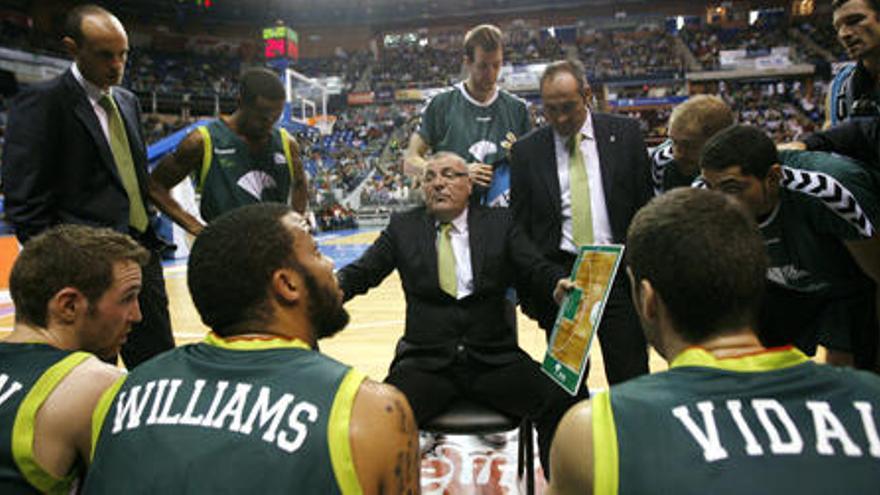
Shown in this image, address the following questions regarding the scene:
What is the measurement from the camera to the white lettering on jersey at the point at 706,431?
37.5 inches

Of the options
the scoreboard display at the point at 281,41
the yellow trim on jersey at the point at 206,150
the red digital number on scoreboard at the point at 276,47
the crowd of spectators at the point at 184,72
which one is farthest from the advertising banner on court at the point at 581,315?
the crowd of spectators at the point at 184,72

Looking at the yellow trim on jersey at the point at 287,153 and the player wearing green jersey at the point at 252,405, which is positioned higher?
the yellow trim on jersey at the point at 287,153

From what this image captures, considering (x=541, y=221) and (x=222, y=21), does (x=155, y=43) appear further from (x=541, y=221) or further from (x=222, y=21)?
(x=541, y=221)

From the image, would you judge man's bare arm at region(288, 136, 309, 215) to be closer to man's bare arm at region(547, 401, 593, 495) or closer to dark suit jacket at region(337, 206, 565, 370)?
dark suit jacket at region(337, 206, 565, 370)

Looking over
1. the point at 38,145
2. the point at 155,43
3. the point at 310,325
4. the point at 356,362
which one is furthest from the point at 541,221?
the point at 155,43

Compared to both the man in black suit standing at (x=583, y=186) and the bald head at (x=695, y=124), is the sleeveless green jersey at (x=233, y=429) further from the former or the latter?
the bald head at (x=695, y=124)

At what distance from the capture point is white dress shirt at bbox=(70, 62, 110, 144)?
8.94 feet

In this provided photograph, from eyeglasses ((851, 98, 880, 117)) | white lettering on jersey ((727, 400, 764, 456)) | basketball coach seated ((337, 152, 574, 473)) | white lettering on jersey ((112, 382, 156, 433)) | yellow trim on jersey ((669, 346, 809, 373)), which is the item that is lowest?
basketball coach seated ((337, 152, 574, 473))

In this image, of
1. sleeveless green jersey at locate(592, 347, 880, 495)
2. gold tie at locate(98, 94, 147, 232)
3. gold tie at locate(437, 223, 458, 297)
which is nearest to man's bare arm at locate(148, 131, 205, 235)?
gold tie at locate(98, 94, 147, 232)

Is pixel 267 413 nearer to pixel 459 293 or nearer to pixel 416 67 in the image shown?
pixel 459 293

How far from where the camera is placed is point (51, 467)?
140cm

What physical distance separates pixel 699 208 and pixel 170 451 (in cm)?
107

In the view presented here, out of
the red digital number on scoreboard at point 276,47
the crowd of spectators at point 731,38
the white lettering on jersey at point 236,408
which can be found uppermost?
the crowd of spectators at point 731,38

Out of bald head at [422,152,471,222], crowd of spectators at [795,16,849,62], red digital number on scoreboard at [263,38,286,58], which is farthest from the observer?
red digital number on scoreboard at [263,38,286,58]
